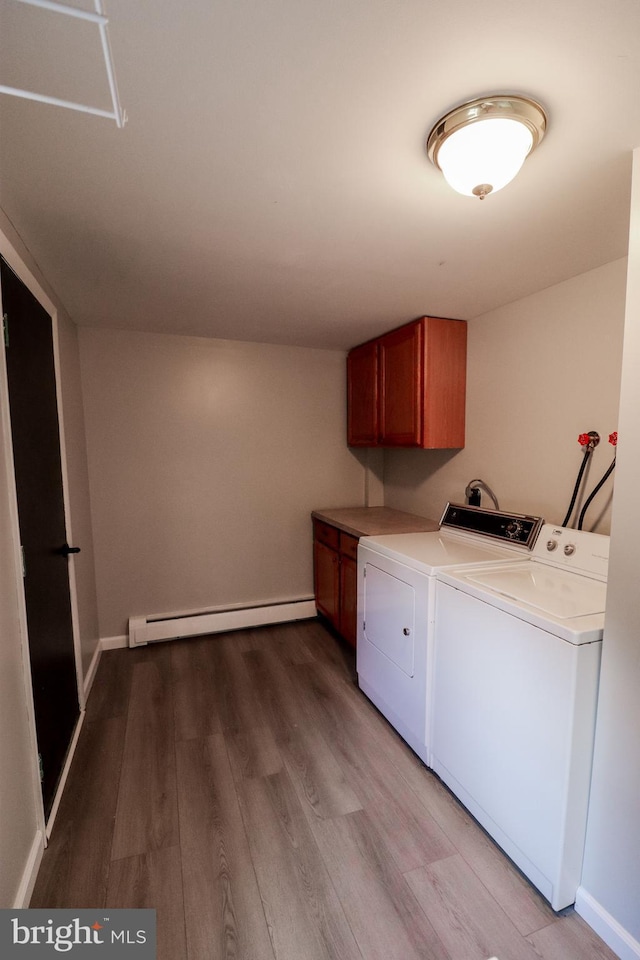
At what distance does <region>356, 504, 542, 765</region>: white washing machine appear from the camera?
1.85 m

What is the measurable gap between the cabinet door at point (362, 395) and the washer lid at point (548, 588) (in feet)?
5.02

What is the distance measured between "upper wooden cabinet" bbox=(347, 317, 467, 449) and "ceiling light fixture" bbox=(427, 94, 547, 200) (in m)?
1.47

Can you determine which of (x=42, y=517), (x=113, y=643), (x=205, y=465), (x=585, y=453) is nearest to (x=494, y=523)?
(x=585, y=453)

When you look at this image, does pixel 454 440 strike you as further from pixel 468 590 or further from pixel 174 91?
pixel 174 91

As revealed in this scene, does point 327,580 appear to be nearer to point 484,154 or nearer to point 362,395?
point 362,395

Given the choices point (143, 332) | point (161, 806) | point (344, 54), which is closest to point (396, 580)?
point (161, 806)

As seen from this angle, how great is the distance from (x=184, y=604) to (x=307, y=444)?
1.57 meters

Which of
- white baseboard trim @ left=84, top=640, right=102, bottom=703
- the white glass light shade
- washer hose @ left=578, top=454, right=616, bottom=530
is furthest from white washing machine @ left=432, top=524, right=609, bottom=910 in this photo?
white baseboard trim @ left=84, top=640, right=102, bottom=703

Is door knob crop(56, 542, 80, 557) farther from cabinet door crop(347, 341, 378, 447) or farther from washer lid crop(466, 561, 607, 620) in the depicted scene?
cabinet door crop(347, 341, 378, 447)

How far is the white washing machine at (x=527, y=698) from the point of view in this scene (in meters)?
1.24

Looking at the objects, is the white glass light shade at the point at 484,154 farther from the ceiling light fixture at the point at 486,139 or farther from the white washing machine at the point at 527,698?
the white washing machine at the point at 527,698

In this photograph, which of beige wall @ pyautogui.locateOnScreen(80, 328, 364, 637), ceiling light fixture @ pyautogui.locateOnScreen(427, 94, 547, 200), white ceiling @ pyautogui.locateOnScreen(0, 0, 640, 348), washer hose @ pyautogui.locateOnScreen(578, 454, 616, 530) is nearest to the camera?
white ceiling @ pyautogui.locateOnScreen(0, 0, 640, 348)

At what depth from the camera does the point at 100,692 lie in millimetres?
2480

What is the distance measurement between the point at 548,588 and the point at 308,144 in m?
1.65
